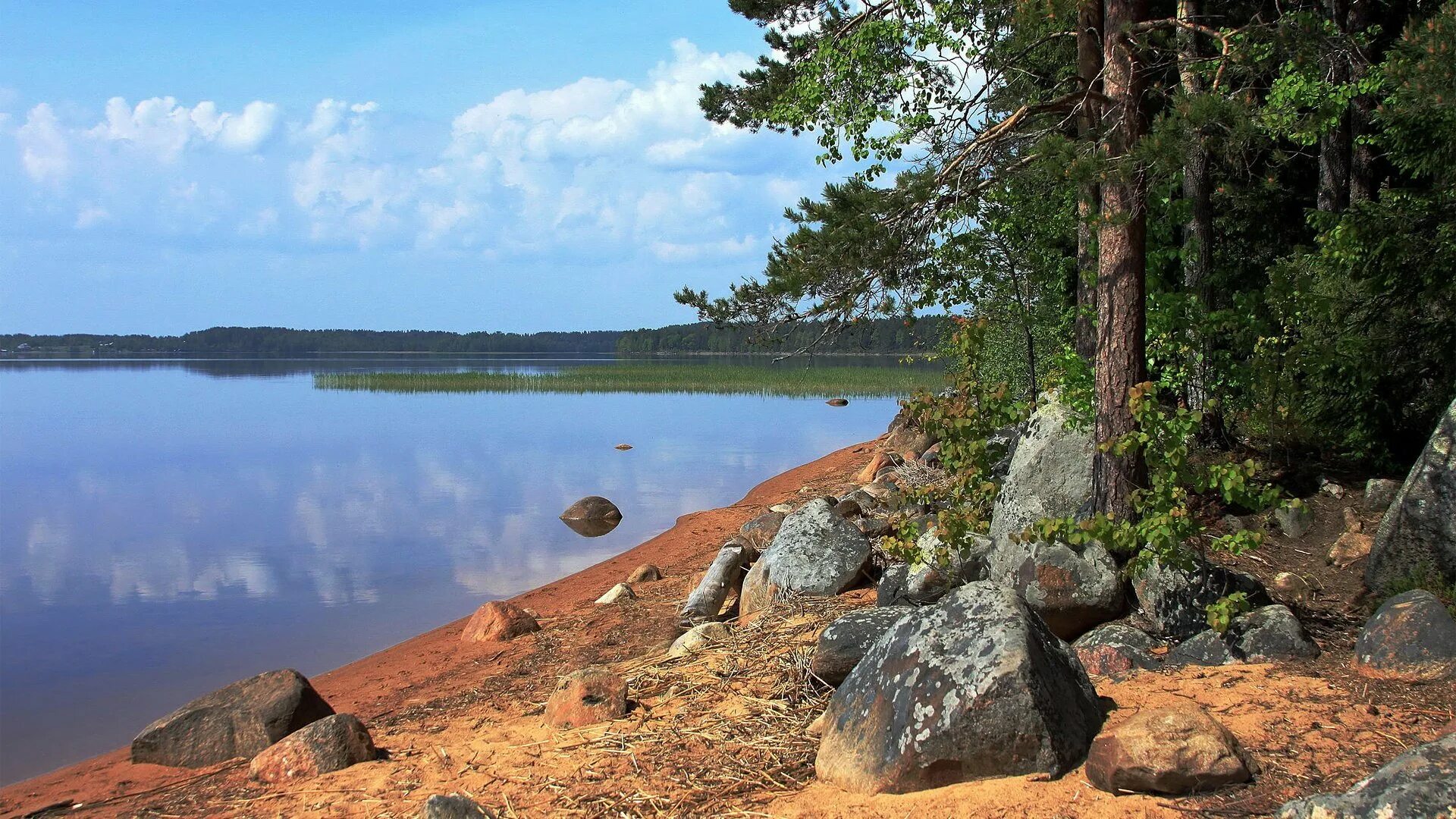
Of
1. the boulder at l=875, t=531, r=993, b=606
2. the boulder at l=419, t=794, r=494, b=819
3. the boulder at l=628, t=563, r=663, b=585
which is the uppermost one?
the boulder at l=875, t=531, r=993, b=606

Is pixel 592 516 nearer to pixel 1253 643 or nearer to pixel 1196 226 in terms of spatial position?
pixel 1196 226

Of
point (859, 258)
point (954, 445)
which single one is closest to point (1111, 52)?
point (859, 258)

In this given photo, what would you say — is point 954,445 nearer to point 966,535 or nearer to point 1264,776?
point 966,535

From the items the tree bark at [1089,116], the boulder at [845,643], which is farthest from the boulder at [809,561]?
the tree bark at [1089,116]

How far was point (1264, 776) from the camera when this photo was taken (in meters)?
3.99

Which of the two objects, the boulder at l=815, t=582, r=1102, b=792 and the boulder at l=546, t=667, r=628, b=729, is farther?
the boulder at l=546, t=667, r=628, b=729

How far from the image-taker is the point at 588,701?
5789 mm

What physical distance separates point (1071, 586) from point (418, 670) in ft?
18.2

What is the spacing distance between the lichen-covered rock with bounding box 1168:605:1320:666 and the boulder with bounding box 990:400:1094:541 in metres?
2.01

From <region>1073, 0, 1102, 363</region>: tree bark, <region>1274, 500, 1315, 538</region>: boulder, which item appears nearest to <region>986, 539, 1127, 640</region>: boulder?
<region>1073, 0, 1102, 363</region>: tree bark

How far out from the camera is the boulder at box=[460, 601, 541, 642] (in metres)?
8.91

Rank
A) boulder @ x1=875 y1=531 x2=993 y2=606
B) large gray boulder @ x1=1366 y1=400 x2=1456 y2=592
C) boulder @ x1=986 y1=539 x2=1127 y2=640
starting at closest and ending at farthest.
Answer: large gray boulder @ x1=1366 y1=400 x2=1456 y2=592 < boulder @ x1=986 y1=539 x2=1127 y2=640 < boulder @ x1=875 y1=531 x2=993 y2=606

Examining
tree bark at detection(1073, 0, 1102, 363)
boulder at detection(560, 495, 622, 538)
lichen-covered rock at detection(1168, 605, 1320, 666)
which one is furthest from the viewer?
boulder at detection(560, 495, 622, 538)

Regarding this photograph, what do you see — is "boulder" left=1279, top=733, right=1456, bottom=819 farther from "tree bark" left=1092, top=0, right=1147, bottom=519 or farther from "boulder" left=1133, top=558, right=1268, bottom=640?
"tree bark" left=1092, top=0, right=1147, bottom=519
